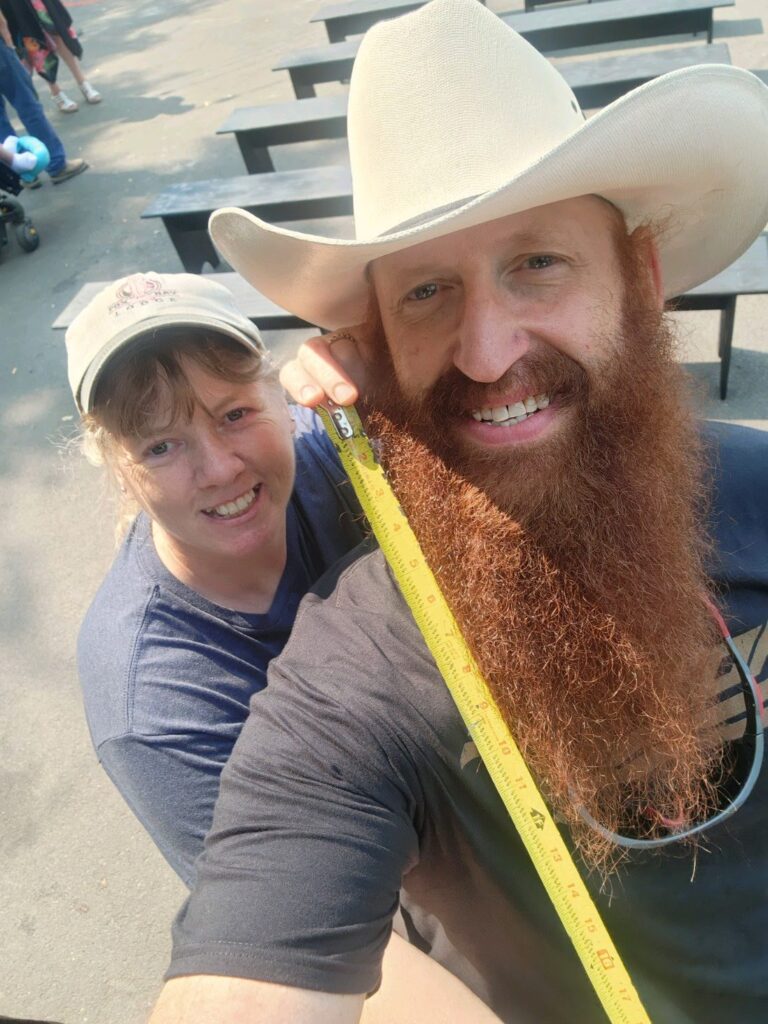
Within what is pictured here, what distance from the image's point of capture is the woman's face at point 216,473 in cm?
186

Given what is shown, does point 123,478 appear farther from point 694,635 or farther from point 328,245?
point 694,635

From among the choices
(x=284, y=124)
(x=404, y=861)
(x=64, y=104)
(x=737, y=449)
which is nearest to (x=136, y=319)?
(x=404, y=861)

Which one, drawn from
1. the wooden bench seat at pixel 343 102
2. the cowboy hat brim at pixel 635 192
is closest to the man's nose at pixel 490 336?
the cowboy hat brim at pixel 635 192

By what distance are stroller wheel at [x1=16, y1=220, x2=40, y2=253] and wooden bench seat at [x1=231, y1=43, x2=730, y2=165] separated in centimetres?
194

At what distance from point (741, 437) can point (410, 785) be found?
1.16 meters

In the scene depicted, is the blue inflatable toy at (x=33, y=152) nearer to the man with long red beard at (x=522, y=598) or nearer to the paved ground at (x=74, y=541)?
the paved ground at (x=74, y=541)

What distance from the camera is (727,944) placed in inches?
56.3

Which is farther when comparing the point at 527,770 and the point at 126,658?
the point at 126,658

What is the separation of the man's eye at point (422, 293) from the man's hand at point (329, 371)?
0.72 ft

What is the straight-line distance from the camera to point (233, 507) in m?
1.96

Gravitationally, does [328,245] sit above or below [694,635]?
above

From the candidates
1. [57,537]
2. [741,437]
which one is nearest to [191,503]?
[741,437]

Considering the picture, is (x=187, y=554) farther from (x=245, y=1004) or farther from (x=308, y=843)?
(x=245, y=1004)

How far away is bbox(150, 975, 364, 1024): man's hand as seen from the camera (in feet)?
3.62
